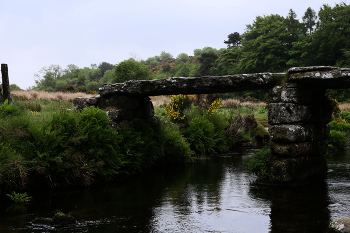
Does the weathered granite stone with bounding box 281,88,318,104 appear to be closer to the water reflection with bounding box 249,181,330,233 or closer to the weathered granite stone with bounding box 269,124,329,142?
the weathered granite stone with bounding box 269,124,329,142

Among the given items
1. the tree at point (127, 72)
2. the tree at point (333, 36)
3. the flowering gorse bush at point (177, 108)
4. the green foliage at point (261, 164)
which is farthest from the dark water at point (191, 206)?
the tree at point (127, 72)

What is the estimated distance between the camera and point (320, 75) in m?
6.74

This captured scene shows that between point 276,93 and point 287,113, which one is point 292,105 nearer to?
point 287,113

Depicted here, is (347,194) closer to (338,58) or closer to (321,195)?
(321,195)

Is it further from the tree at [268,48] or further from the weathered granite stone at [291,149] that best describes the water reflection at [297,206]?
the tree at [268,48]

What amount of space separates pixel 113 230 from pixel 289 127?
15.4 feet

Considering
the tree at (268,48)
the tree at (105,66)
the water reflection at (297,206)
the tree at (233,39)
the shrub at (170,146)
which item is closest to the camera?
the water reflection at (297,206)

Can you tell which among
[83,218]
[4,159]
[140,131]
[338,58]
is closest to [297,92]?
[140,131]

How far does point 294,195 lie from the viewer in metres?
6.50

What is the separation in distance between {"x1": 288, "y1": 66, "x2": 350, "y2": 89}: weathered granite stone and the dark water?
93.5 inches

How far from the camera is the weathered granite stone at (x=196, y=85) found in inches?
305

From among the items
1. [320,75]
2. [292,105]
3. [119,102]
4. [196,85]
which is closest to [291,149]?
[292,105]

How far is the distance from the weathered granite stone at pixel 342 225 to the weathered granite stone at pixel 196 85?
4002 millimetres

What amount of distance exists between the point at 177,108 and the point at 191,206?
8.70m
